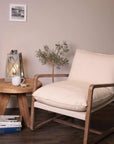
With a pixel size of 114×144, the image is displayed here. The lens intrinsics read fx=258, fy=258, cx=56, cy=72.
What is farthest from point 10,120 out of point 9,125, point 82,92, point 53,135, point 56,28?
point 56,28

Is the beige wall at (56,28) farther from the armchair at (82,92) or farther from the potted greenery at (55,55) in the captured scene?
the armchair at (82,92)

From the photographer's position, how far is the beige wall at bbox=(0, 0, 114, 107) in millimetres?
3186

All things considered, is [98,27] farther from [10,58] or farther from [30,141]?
[30,141]

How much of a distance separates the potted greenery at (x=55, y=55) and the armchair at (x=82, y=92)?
1.09 ft

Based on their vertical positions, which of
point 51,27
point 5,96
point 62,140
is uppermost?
point 51,27

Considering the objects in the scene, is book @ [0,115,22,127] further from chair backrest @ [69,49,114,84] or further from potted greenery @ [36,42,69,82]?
potted greenery @ [36,42,69,82]

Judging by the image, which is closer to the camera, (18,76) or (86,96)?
(86,96)

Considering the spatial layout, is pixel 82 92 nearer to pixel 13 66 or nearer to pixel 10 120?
pixel 10 120

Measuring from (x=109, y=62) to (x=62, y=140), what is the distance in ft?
2.94

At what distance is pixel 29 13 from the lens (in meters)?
3.19

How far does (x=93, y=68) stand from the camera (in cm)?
265

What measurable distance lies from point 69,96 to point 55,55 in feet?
3.10

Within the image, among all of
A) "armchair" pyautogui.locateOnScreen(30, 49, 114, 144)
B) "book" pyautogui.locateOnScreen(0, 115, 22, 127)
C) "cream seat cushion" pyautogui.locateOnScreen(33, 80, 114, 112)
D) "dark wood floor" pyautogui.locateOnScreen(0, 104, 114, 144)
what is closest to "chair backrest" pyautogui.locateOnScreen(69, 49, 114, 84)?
"armchair" pyautogui.locateOnScreen(30, 49, 114, 144)

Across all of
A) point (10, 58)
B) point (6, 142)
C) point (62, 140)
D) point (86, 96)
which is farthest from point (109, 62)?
point (6, 142)
